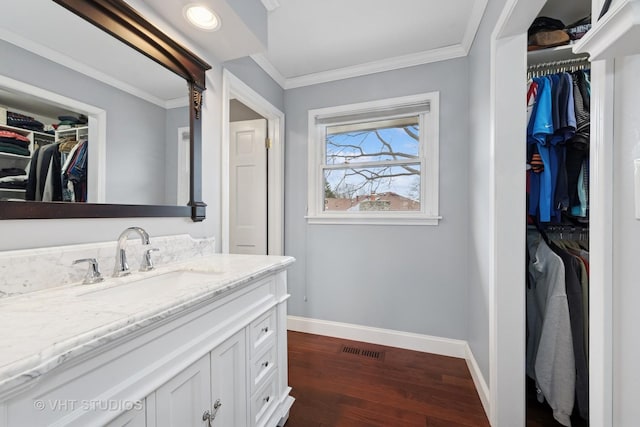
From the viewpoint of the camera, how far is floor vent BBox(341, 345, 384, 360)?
2164mm

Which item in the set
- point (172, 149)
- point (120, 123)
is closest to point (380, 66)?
point (172, 149)

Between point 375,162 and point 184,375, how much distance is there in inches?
83.6

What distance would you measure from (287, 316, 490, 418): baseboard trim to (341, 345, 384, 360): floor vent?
0.15 meters

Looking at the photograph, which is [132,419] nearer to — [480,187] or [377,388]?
[377,388]

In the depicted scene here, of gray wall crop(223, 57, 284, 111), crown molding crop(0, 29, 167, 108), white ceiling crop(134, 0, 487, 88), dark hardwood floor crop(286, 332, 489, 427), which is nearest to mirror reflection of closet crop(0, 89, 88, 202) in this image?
crown molding crop(0, 29, 167, 108)

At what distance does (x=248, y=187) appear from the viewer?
2715 mm

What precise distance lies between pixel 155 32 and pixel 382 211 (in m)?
2.00

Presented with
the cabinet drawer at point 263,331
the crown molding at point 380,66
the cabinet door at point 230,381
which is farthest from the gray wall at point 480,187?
the cabinet door at point 230,381

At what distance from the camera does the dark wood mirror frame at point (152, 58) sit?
968 mm

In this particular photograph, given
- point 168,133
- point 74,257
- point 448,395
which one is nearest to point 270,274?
point 74,257

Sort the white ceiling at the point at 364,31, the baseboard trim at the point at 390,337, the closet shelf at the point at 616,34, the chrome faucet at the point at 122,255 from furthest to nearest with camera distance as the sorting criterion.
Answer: the baseboard trim at the point at 390,337
the white ceiling at the point at 364,31
the chrome faucet at the point at 122,255
the closet shelf at the point at 616,34

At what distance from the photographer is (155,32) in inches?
52.2

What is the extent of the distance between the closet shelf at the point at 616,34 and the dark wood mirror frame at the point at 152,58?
1.62 metres

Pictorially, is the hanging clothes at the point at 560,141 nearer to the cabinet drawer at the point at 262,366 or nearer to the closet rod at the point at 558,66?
the closet rod at the point at 558,66
